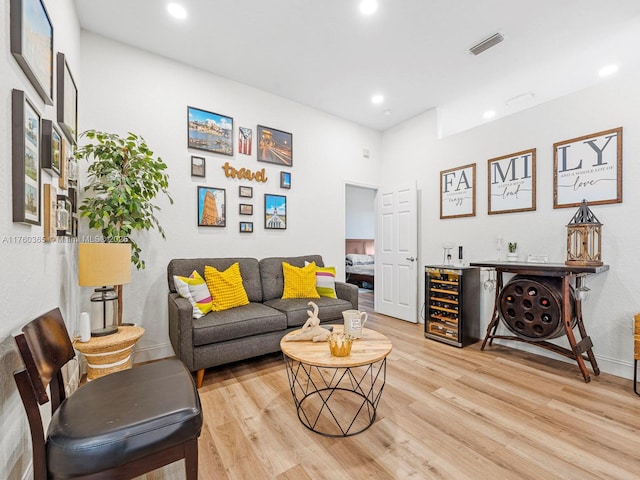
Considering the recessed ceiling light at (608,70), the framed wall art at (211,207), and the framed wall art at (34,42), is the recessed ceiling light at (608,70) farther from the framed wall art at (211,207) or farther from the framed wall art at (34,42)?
the framed wall art at (34,42)

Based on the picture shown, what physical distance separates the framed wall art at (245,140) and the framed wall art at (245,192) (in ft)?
1.41

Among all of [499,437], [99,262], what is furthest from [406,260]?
[99,262]

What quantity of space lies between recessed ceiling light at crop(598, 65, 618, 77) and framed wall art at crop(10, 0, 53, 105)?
14.7ft

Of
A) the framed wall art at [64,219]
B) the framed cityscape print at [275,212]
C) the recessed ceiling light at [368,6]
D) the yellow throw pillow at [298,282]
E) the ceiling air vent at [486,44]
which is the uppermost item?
the recessed ceiling light at [368,6]

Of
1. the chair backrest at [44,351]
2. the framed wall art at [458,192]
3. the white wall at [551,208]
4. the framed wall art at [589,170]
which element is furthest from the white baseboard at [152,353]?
the framed wall art at [589,170]

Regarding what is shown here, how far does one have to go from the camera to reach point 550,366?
9.03 ft

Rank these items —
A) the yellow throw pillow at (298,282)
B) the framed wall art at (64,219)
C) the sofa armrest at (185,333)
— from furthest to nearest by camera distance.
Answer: the yellow throw pillow at (298,282), the sofa armrest at (185,333), the framed wall art at (64,219)

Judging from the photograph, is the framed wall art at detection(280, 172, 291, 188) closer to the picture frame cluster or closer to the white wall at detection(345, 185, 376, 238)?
the picture frame cluster

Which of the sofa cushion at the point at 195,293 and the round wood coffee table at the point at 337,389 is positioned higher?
the sofa cushion at the point at 195,293

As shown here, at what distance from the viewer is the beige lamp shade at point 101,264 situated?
1.92 meters

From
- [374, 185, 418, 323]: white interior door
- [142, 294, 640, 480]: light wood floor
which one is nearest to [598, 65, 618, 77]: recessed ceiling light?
[374, 185, 418, 323]: white interior door

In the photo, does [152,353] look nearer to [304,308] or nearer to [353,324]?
[304,308]

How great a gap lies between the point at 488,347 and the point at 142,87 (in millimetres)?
4605

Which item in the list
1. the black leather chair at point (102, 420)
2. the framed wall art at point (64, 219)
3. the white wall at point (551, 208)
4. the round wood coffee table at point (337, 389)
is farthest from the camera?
the white wall at point (551, 208)
